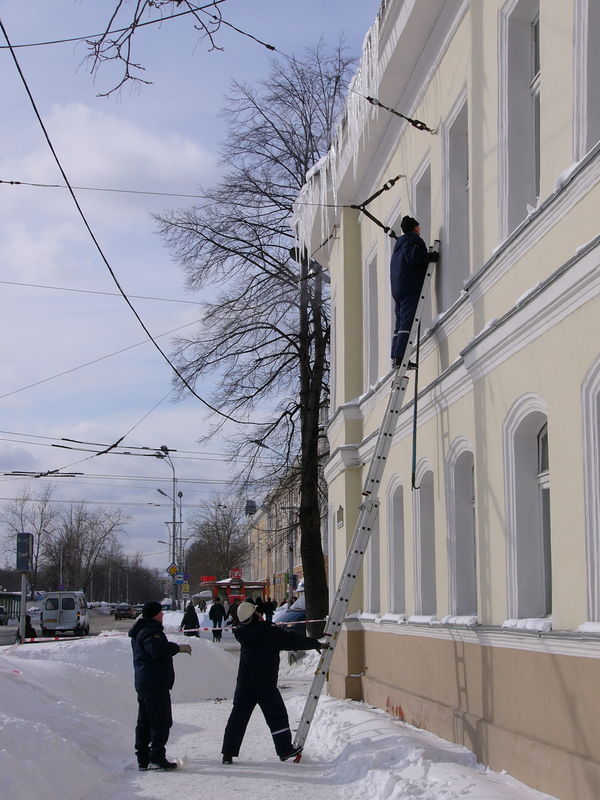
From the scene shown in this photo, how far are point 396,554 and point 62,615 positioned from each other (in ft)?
129

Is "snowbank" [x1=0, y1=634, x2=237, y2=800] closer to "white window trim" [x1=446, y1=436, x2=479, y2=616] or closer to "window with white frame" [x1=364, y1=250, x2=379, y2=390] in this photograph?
"white window trim" [x1=446, y1=436, x2=479, y2=616]

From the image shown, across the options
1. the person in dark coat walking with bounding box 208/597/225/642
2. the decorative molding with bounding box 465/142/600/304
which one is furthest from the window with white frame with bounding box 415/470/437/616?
the person in dark coat walking with bounding box 208/597/225/642

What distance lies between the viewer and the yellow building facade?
7637mm

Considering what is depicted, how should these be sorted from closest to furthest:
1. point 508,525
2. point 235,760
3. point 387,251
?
1. point 508,525
2. point 235,760
3. point 387,251

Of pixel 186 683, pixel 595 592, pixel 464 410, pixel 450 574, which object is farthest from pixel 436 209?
pixel 186 683

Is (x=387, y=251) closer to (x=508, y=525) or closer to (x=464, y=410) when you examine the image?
(x=464, y=410)

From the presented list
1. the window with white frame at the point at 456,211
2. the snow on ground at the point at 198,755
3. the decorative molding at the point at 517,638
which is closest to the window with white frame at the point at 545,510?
the decorative molding at the point at 517,638

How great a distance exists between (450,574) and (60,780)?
4.48m

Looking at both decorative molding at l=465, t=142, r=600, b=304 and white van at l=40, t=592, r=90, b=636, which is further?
white van at l=40, t=592, r=90, b=636

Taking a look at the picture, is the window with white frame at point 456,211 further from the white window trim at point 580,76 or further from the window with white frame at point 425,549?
the white window trim at point 580,76

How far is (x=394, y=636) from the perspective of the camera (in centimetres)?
1383

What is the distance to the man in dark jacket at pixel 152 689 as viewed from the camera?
10.3 m

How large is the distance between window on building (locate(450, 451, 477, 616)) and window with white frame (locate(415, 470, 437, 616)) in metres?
1.43

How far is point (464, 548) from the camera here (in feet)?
36.8
